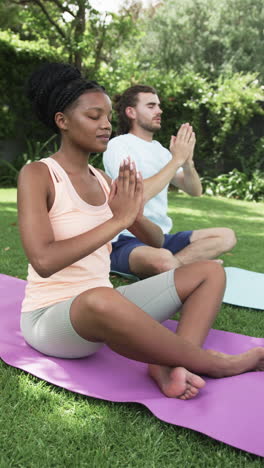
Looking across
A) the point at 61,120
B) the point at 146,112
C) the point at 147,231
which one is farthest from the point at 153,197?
the point at 61,120

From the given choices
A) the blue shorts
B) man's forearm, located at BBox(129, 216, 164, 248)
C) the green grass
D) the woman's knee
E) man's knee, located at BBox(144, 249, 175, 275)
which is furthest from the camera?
the blue shorts

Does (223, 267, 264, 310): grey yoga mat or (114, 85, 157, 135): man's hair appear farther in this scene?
(114, 85, 157, 135): man's hair

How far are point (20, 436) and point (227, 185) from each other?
970 centimetres

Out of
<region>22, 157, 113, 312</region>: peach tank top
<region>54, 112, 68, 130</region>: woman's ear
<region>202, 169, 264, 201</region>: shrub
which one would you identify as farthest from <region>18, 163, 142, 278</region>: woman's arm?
<region>202, 169, 264, 201</region>: shrub

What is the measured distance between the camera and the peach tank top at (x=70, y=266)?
2.41m

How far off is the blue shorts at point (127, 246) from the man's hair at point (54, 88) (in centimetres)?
164

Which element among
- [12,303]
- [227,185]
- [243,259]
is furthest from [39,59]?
[12,303]

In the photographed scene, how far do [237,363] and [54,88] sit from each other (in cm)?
150

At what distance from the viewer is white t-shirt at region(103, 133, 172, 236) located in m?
4.05

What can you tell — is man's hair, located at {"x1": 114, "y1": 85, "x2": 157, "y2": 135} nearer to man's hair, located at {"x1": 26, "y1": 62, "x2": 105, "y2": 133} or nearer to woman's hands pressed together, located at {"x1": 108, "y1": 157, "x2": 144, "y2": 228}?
man's hair, located at {"x1": 26, "y1": 62, "x2": 105, "y2": 133}

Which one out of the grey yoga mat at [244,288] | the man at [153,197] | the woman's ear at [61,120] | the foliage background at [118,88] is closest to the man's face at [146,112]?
the man at [153,197]

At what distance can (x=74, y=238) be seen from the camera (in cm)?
222

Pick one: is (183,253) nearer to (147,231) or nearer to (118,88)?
(147,231)

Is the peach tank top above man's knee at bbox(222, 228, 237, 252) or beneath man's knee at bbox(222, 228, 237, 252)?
above
